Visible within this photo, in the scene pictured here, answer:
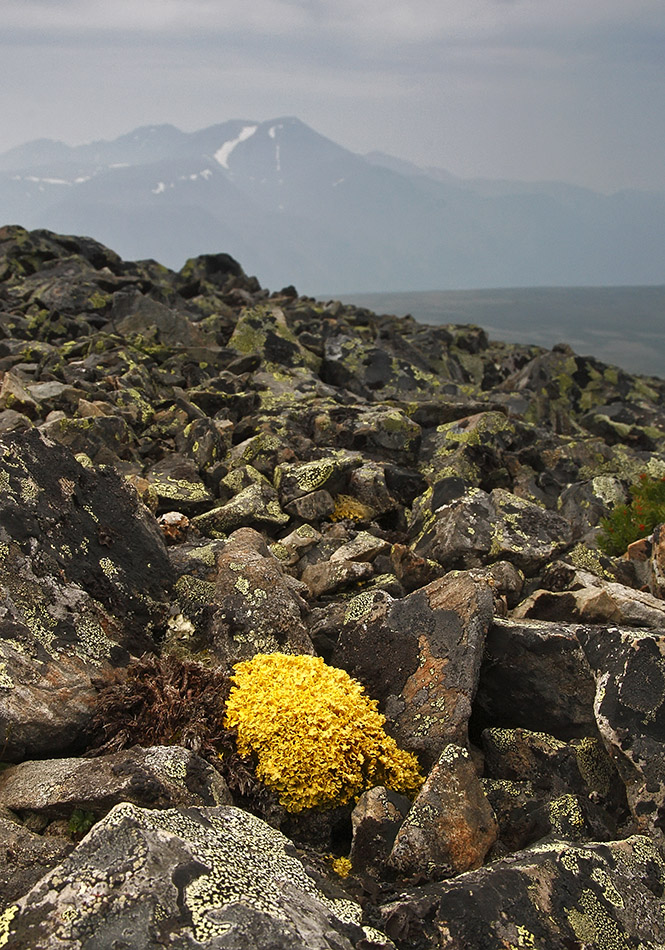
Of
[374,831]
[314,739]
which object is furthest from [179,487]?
[374,831]

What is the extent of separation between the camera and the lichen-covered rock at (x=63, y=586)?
7.01 meters

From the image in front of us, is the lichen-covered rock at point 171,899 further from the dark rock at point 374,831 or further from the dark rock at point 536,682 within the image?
the dark rock at point 536,682

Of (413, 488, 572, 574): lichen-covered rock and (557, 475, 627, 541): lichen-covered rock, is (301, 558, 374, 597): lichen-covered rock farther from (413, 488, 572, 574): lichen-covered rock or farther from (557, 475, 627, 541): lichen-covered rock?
(557, 475, 627, 541): lichen-covered rock

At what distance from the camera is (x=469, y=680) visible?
Result: 7.68 metres

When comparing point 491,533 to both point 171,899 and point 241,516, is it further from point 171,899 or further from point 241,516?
point 171,899

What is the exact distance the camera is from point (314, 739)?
6871mm

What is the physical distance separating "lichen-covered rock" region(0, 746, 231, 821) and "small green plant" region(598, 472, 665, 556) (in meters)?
8.44

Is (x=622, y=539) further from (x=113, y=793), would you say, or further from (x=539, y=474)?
(x=113, y=793)

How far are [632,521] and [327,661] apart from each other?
6.47 meters

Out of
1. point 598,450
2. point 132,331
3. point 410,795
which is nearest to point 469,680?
point 410,795

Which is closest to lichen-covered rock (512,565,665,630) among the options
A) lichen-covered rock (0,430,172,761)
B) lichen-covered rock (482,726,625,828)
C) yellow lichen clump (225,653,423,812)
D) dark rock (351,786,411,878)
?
lichen-covered rock (482,726,625,828)

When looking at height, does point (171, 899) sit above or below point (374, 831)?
above

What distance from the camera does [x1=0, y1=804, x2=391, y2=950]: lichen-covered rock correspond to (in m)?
4.32

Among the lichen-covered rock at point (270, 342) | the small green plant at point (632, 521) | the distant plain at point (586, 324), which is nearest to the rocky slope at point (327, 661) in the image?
the small green plant at point (632, 521)
